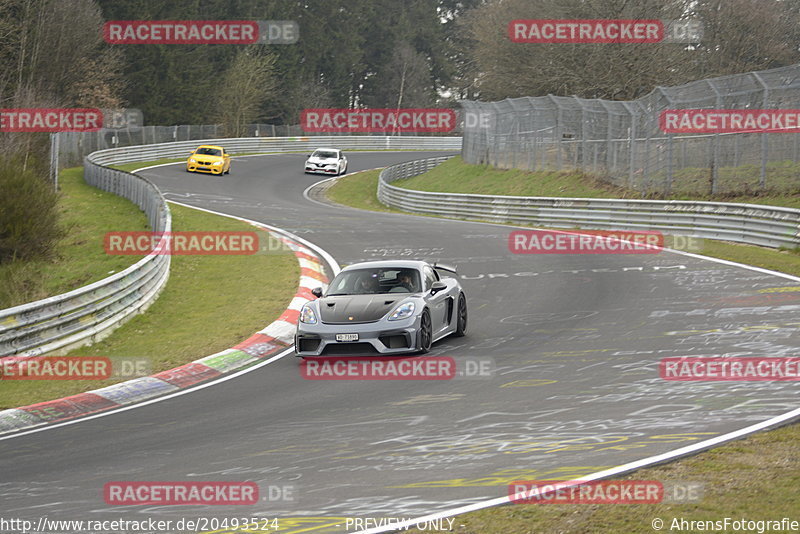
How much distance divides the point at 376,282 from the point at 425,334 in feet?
4.34

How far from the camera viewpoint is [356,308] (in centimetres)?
1316

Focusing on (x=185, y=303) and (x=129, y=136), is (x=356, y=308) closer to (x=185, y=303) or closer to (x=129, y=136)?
(x=185, y=303)

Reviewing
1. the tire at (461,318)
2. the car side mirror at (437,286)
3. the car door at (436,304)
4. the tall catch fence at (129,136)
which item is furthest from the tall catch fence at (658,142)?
the tall catch fence at (129,136)

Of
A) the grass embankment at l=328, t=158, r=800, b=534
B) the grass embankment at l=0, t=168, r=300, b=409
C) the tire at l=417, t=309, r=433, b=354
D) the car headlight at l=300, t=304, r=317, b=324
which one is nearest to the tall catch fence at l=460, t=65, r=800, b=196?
the grass embankment at l=0, t=168, r=300, b=409

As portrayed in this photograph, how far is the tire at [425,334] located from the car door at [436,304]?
126 mm

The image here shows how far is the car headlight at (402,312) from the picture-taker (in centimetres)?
1291

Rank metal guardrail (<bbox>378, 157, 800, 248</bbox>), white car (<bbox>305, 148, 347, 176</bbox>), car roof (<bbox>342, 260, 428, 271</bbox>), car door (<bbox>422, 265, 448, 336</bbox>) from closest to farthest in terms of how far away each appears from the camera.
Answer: car door (<bbox>422, 265, 448, 336</bbox>) → car roof (<bbox>342, 260, 428, 271</bbox>) → metal guardrail (<bbox>378, 157, 800, 248</bbox>) → white car (<bbox>305, 148, 347, 176</bbox>)

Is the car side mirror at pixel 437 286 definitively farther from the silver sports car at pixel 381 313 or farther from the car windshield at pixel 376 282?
the car windshield at pixel 376 282

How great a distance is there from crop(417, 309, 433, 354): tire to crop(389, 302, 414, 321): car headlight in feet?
0.57

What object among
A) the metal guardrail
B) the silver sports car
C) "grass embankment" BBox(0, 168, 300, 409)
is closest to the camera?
the silver sports car

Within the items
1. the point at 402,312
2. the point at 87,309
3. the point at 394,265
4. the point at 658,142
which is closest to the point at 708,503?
the point at 402,312

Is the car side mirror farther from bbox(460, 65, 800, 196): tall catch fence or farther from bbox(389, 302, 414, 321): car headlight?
bbox(460, 65, 800, 196): tall catch fence

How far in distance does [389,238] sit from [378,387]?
620 inches

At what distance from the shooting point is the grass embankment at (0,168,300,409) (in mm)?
13867
